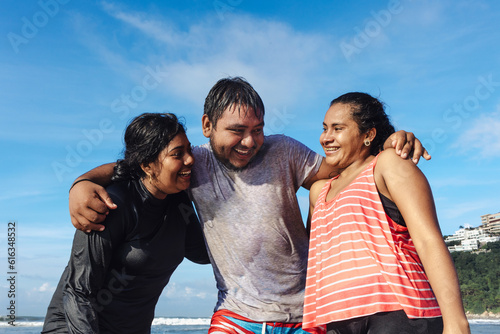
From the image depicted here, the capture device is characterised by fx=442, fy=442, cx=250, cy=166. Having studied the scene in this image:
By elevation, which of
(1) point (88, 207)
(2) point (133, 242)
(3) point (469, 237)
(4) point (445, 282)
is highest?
(3) point (469, 237)

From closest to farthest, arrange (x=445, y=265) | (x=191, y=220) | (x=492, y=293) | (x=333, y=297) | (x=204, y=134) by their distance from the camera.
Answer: (x=445, y=265), (x=333, y=297), (x=204, y=134), (x=191, y=220), (x=492, y=293)

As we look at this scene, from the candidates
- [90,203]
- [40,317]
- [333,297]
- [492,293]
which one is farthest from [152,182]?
[492,293]

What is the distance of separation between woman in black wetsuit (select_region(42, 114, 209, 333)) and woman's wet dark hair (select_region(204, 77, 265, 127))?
0.29 meters

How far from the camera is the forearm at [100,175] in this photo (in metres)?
3.29

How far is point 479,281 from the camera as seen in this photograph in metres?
42.2

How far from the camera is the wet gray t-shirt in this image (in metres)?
3.01

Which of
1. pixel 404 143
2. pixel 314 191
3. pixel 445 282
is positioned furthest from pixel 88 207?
pixel 445 282

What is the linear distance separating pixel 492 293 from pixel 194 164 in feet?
150

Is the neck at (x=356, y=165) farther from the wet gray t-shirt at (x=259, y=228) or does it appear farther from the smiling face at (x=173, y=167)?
the smiling face at (x=173, y=167)

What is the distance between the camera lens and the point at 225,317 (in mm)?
2990

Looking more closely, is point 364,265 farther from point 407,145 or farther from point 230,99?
point 230,99

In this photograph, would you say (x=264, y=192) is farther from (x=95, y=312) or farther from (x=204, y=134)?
(x=95, y=312)

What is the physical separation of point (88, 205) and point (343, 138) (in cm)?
176

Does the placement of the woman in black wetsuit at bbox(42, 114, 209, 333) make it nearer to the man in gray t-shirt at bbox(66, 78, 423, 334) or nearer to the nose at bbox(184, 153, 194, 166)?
the nose at bbox(184, 153, 194, 166)
